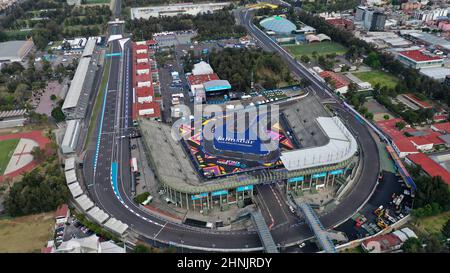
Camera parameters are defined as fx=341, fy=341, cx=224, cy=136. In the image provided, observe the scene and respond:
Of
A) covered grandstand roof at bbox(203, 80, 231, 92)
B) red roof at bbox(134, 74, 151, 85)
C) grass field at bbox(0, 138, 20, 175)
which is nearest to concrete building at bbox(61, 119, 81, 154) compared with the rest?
grass field at bbox(0, 138, 20, 175)

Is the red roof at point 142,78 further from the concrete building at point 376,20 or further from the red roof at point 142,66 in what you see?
the concrete building at point 376,20

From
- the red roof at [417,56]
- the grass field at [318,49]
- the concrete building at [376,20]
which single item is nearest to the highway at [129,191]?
the grass field at [318,49]

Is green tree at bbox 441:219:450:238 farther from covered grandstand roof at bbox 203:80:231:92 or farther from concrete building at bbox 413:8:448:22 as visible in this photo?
concrete building at bbox 413:8:448:22

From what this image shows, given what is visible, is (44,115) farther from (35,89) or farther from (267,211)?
(267,211)

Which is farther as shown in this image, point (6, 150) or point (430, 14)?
point (430, 14)

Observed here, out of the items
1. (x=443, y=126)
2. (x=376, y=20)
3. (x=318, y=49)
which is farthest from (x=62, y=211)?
(x=376, y=20)

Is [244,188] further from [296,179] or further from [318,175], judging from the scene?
[318,175]
